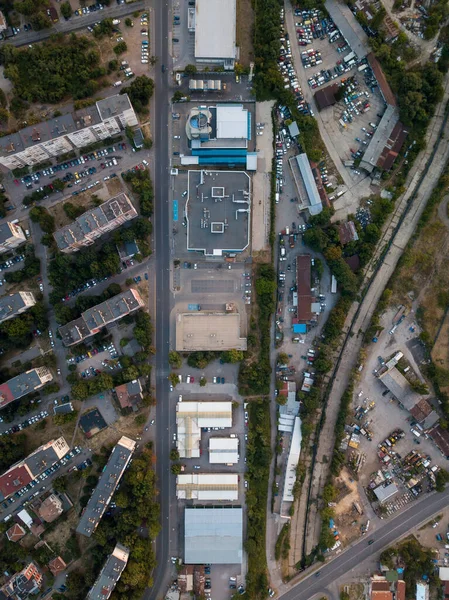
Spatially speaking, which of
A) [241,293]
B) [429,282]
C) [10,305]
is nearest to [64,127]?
[10,305]

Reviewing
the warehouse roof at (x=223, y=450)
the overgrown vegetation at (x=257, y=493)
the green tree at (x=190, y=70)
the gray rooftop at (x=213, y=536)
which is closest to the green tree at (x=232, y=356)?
the overgrown vegetation at (x=257, y=493)

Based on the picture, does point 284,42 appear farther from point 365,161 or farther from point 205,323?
point 205,323

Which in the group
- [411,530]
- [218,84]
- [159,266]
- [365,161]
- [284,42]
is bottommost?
[411,530]

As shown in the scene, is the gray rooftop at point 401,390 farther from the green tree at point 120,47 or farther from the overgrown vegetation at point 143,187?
the green tree at point 120,47

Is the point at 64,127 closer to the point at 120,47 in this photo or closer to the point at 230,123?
the point at 120,47

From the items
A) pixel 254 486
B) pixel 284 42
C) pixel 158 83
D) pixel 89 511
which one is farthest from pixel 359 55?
pixel 89 511

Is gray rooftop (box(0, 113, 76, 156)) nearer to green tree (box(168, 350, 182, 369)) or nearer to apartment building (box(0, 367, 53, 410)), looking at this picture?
apartment building (box(0, 367, 53, 410))
